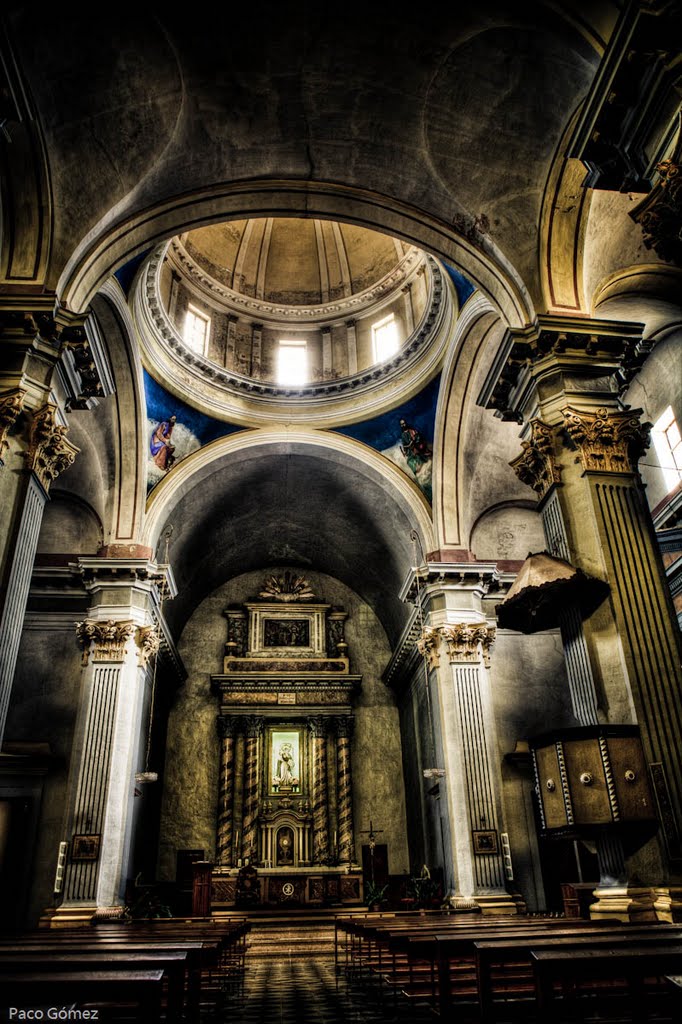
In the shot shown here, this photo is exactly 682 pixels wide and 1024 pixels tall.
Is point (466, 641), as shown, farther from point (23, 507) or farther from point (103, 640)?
point (23, 507)

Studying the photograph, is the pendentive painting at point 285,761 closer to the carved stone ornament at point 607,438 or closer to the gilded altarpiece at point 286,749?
the gilded altarpiece at point 286,749

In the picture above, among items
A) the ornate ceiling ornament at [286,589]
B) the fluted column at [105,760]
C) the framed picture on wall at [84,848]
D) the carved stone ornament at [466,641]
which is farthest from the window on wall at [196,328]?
the framed picture on wall at [84,848]

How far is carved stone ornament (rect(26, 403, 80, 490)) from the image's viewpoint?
282 inches

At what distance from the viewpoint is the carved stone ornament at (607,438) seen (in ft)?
23.6

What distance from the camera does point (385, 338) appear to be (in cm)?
1634

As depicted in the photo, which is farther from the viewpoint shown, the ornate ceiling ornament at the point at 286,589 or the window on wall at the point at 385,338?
the ornate ceiling ornament at the point at 286,589

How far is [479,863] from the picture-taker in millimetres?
11727

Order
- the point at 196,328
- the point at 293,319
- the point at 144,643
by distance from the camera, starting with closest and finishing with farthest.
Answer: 1. the point at 144,643
2. the point at 196,328
3. the point at 293,319

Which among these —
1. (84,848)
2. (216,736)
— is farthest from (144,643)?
(216,736)

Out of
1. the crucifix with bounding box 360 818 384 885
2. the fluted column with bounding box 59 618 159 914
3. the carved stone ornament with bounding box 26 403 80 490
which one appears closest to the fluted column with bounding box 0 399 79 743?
the carved stone ornament with bounding box 26 403 80 490

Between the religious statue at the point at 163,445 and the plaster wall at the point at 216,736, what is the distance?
6.66 metres

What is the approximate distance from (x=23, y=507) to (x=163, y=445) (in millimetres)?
7354

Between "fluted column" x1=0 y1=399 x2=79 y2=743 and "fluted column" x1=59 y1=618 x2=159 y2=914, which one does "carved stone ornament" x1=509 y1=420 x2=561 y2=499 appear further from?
"fluted column" x1=59 y1=618 x2=159 y2=914

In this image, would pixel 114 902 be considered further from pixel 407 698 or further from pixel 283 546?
pixel 283 546
